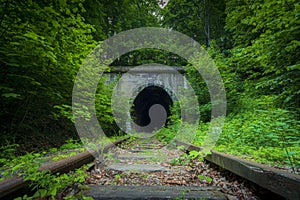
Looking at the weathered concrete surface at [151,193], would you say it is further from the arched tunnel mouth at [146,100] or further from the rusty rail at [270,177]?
the arched tunnel mouth at [146,100]

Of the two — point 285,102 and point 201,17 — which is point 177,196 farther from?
point 201,17

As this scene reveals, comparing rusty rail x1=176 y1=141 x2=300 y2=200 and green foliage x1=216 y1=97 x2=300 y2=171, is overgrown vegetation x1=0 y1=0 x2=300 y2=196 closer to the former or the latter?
green foliage x1=216 y1=97 x2=300 y2=171

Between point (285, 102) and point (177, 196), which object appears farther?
point (285, 102)

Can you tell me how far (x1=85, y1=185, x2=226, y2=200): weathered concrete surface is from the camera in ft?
5.38

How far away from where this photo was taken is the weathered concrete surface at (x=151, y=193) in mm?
1639

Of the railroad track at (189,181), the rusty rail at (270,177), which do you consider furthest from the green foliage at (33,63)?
the rusty rail at (270,177)

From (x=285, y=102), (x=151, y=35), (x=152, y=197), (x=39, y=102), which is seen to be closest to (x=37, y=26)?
(x=39, y=102)

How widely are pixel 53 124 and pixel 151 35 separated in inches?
539

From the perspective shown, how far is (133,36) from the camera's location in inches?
616

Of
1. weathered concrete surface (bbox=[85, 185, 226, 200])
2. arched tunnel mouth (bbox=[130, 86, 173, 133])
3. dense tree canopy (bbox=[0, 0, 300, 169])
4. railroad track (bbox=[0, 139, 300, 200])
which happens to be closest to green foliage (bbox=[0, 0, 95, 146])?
dense tree canopy (bbox=[0, 0, 300, 169])

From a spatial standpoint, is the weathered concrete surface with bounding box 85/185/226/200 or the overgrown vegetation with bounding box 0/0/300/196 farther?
the overgrown vegetation with bounding box 0/0/300/196

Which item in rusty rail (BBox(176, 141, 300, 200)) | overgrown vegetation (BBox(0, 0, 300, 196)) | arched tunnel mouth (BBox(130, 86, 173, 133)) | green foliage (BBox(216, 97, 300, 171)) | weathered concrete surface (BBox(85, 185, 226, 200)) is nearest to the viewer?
rusty rail (BBox(176, 141, 300, 200))

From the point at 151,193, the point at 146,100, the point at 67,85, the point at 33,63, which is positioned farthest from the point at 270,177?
the point at 146,100

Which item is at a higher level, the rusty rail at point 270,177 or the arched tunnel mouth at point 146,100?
the arched tunnel mouth at point 146,100
